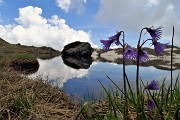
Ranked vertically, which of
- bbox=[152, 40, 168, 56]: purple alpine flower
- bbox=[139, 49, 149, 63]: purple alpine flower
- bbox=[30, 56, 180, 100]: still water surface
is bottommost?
bbox=[30, 56, 180, 100]: still water surface

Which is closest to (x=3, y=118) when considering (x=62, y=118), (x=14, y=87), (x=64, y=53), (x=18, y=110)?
(x=18, y=110)

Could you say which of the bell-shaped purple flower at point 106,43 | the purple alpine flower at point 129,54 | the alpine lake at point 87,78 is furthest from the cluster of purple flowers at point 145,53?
the alpine lake at point 87,78

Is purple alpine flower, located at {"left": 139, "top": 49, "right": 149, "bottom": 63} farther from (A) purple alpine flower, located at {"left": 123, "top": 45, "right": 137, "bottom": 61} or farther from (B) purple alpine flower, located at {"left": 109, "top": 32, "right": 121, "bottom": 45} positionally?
(B) purple alpine flower, located at {"left": 109, "top": 32, "right": 121, "bottom": 45}

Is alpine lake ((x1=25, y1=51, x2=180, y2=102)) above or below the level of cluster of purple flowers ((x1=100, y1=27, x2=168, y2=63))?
below

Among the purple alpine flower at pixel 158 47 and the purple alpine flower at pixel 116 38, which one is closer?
the purple alpine flower at pixel 158 47

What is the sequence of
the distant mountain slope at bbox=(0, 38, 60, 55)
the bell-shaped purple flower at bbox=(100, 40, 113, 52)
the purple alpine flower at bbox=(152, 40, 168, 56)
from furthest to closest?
the distant mountain slope at bbox=(0, 38, 60, 55), the bell-shaped purple flower at bbox=(100, 40, 113, 52), the purple alpine flower at bbox=(152, 40, 168, 56)

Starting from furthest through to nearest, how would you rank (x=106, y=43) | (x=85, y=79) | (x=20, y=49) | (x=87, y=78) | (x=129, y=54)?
(x=20, y=49)
(x=87, y=78)
(x=85, y=79)
(x=106, y=43)
(x=129, y=54)

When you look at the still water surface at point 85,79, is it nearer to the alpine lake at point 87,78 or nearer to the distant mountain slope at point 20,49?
the alpine lake at point 87,78

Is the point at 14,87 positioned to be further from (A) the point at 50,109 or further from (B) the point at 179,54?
(B) the point at 179,54

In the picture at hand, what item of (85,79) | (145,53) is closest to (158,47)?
(145,53)

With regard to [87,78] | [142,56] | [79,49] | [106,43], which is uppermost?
[79,49]

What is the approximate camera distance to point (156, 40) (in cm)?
256

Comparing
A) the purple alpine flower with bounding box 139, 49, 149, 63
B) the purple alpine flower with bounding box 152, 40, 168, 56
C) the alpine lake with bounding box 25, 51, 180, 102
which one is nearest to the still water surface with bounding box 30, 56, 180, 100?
the alpine lake with bounding box 25, 51, 180, 102

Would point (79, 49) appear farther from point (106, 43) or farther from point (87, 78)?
point (106, 43)
